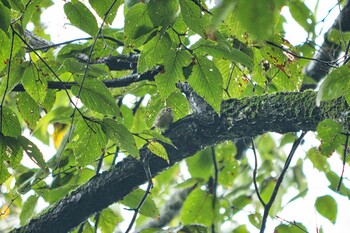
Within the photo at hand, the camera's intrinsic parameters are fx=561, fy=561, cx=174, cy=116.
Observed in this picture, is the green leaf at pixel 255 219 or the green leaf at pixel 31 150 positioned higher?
the green leaf at pixel 255 219

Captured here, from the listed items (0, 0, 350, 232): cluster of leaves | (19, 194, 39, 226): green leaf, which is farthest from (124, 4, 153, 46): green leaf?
(19, 194, 39, 226): green leaf

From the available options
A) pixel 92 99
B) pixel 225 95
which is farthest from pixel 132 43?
pixel 225 95

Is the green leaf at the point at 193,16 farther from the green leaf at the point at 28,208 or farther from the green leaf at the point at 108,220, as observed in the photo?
the green leaf at the point at 28,208

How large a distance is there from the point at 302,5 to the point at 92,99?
90 cm

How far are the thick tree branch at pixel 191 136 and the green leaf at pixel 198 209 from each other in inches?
17.4

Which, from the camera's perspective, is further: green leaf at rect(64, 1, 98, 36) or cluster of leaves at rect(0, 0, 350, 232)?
green leaf at rect(64, 1, 98, 36)

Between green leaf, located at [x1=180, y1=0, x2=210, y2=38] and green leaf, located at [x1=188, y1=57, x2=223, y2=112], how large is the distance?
179 mm

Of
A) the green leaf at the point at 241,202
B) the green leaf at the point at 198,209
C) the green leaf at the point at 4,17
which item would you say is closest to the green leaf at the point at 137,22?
the green leaf at the point at 4,17

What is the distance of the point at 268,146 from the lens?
268 cm

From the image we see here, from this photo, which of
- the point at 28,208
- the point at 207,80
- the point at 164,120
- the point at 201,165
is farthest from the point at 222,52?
the point at 201,165

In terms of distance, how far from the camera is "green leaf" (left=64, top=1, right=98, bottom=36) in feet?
3.71

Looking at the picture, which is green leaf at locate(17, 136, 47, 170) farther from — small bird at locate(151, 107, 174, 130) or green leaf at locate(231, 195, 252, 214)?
green leaf at locate(231, 195, 252, 214)

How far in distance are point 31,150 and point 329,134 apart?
1.94ft

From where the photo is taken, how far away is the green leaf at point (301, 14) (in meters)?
1.73
